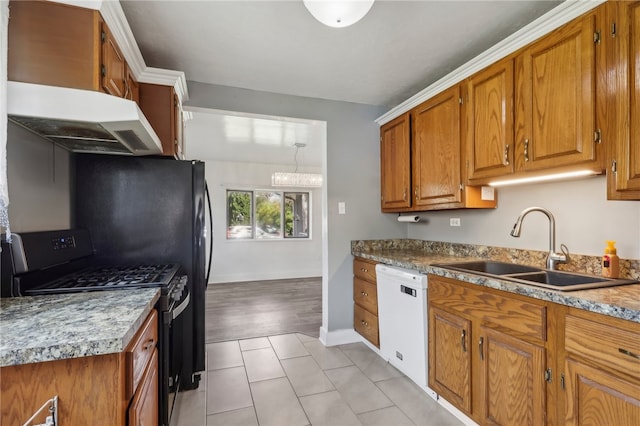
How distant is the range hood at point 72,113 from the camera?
1.15 m

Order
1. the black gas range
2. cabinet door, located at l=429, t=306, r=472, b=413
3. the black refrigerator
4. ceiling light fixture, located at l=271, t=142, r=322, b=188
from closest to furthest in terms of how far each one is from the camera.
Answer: the black gas range < cabinet door, located at l=429, t=306, r=472, b=413 < the black refrigerator < ceiling light fixture, located at l=271, t=142, r=322, b=188

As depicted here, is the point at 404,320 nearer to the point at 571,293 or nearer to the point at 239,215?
the point at 571,293

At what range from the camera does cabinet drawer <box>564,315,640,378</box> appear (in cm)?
102

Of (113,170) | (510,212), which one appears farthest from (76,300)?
(510,212)

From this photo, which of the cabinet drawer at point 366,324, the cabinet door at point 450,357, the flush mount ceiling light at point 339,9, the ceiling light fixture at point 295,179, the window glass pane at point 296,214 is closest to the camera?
the flush mount ceiling light at point 339,9

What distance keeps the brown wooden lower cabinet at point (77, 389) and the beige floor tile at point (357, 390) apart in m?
1.46

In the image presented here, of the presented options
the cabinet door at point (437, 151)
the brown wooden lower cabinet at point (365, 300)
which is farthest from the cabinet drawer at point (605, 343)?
the brown wooden lower cabinet at point (365, 300)

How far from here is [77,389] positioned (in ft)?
2.72

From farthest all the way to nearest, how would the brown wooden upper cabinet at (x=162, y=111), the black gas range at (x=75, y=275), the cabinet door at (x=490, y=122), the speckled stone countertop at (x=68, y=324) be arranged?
the brown wooden upper cabinet at (x=162, y=111)
the cabinet door at (x=490, y=122)
the black gas range at (x=75, y=275)
the speckled stone countertop at (x=68, y=324)

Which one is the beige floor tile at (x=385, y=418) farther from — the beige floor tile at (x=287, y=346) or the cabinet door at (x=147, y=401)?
the cabinet door at (x=147, y=401)

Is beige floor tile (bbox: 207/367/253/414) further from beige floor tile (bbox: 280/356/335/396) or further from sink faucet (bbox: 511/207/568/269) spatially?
sink faucet (bbox: 511/207/568/269)

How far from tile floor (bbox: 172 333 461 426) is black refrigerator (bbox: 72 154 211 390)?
0.29 m

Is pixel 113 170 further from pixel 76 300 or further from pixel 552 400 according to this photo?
pixel 552 400

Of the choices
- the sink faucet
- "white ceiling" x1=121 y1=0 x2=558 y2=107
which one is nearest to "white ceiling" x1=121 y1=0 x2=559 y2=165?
"white ceiling" x1=121 y1=0 x2=558 y2=107
